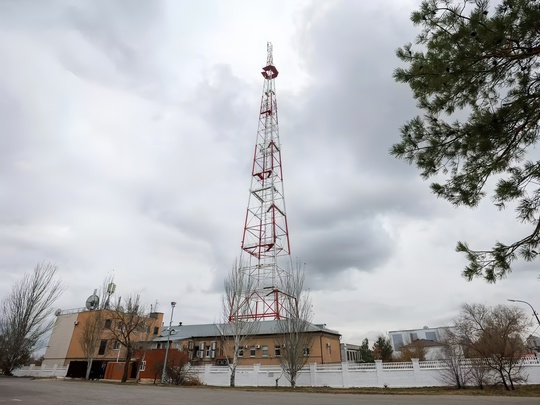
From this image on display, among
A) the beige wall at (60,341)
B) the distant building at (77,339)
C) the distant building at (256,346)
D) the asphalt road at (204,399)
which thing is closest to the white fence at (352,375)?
the distant building at (256,346)

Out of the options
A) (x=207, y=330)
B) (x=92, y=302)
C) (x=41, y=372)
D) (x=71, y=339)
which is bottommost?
(x=41, y=372)

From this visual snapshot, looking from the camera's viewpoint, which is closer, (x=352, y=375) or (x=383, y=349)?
(x=352, y=375)

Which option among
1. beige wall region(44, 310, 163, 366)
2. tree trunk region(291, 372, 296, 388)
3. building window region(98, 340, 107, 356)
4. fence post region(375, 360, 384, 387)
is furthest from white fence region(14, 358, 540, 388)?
building window region(98, 340, 107, 356)

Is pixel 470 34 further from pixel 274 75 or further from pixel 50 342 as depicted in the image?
pixel 50 342

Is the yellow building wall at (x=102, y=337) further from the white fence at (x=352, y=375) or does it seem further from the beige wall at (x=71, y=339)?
the white fence at (x=352, y=375)

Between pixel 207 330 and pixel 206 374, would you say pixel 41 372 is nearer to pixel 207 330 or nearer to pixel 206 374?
pixel 207 330

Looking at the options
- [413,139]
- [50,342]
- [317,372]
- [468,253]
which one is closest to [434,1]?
[413,139]

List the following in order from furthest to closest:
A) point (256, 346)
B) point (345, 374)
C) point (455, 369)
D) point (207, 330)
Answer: point (207, 330) → point (256, 346) → point (345, 374) → point (455, 369)

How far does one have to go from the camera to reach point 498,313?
32688 millimetres

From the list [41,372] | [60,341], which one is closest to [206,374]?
[41,372]

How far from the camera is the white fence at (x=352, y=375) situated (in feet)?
69.4

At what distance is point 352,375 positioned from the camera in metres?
23.7

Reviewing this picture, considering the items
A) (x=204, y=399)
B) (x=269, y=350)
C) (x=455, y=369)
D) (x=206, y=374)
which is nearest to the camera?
(x=204, y=399)

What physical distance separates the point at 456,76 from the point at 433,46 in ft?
2.18
